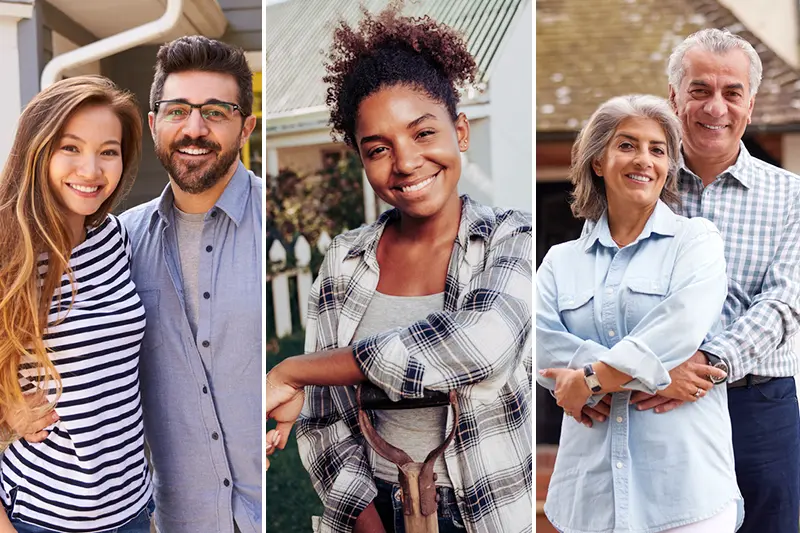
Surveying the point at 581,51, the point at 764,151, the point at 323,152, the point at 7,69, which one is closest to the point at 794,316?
the point at 764,151

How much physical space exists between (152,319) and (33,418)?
52 centimetres

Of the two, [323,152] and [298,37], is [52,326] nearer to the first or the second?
[323,152]

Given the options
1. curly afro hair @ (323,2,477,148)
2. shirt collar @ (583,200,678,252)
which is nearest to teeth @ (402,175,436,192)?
curly afro hair @ (323,2,477,148)

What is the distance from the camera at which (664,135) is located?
8.98 feet

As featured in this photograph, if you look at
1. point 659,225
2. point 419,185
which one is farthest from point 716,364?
point 419,185

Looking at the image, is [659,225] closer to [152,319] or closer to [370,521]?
[370,521]

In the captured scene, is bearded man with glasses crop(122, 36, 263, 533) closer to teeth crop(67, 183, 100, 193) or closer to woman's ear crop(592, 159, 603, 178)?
teeth crop(67, 183, 100, 193)

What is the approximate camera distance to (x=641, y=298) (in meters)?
2.68

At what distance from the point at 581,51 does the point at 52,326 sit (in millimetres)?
2237

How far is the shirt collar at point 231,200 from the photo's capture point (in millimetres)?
2918

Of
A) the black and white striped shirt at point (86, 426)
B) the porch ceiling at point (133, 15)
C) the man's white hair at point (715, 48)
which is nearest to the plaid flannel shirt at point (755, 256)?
the man's white hair at point (715, 48)

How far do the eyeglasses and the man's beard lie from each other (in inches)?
3.3

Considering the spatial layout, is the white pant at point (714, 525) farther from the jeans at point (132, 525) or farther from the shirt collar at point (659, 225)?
the jeans at point (132, 525)

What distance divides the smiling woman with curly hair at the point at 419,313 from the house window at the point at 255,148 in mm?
338
